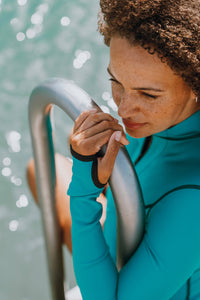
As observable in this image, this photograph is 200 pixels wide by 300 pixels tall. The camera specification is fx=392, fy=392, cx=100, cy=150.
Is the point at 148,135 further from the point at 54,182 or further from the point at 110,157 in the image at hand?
the point at 54,182

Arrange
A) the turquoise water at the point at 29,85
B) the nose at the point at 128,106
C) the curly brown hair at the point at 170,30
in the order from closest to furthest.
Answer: the curly brown hair at the point at 170,30 → the nose at the point at 128,106 → the turquoise water at the point at 29,85

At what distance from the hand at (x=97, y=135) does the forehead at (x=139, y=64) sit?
0.34ft

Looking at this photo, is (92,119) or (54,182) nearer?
(92,119)

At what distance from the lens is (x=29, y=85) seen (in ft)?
8.33

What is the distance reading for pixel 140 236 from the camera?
82 cm

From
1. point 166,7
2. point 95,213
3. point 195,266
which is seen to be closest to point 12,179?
point 95,213

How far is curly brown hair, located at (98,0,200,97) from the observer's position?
72 centimetres

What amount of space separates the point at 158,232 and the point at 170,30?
1.39 ft

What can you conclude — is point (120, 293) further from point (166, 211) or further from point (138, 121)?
point (138, 121)

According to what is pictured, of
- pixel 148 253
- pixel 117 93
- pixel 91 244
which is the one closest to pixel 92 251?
pixel 91 244

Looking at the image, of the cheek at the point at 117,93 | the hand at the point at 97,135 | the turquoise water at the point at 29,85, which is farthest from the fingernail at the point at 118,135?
the turquoise water at the point at 29,85

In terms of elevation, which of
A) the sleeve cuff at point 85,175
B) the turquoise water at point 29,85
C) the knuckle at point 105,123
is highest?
the knuckle at point 105,123

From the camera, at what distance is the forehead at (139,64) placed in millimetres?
751

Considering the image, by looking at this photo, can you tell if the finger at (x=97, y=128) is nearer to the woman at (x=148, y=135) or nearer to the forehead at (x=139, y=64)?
the woman at (x=148, y=135)
